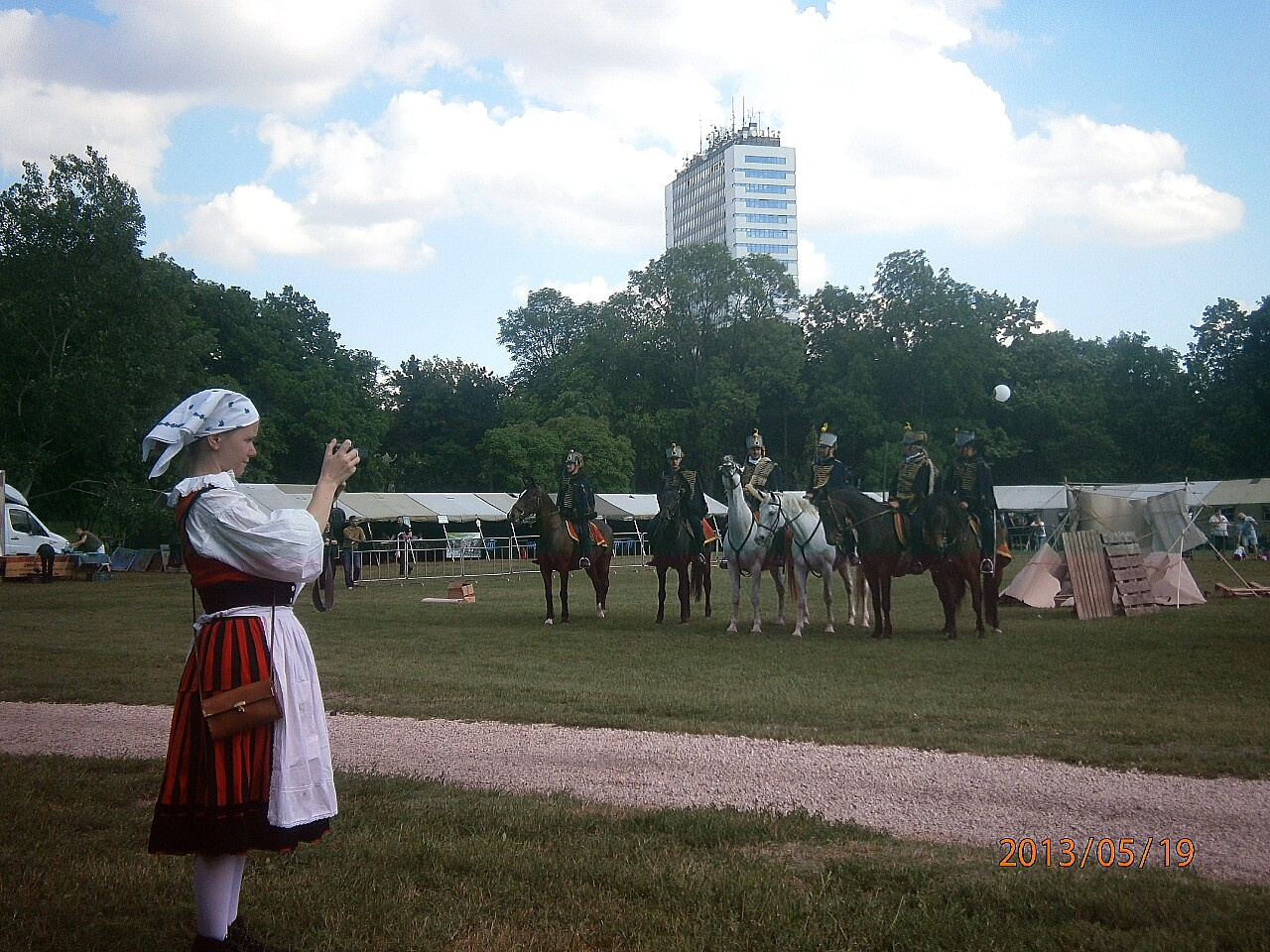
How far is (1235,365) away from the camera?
66.2 meters

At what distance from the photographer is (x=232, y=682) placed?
4137mm

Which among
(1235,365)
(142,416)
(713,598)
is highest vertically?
(1235,365)

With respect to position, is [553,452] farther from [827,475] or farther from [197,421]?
[197,421]

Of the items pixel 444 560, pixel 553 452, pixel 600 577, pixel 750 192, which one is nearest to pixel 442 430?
pixel 553 452

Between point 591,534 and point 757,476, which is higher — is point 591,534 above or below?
below

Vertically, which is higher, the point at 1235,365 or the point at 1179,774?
the point at 1235,365

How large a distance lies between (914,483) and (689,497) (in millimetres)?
4199

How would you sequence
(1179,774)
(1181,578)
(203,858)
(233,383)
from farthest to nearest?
1. (233,383)
2. (1181,578)
3. (1179,774)
4. (203,858)

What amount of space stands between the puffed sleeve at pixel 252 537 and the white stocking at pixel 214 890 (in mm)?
1051

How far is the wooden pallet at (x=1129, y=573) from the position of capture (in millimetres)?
18688

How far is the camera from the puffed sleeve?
13.8 feet

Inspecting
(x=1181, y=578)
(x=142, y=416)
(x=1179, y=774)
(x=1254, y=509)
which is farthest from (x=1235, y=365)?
(x=1179, y=774)

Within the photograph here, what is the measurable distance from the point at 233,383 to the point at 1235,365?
183ft

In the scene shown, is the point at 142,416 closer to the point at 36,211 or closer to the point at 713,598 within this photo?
the point at 36,211
